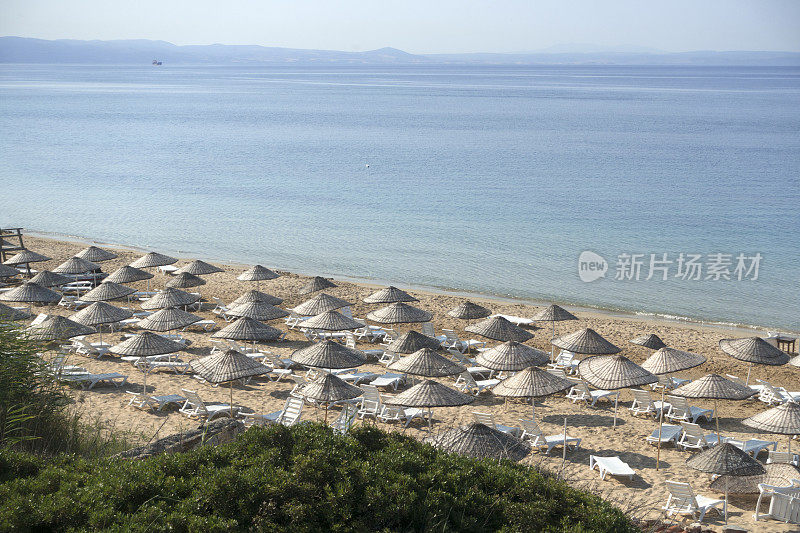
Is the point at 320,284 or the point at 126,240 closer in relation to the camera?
A: the point at 320,284

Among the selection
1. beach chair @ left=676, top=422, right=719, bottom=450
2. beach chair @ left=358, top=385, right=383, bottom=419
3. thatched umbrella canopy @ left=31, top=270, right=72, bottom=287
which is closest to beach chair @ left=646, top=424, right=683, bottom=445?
beach chair @ left=676, top=422, right=719, bottom=450

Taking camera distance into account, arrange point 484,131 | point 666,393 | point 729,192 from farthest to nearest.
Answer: point 484,131, point 729,192, point 666,393

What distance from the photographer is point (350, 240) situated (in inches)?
1415

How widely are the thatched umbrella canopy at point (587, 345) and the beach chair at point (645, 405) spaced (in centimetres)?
117

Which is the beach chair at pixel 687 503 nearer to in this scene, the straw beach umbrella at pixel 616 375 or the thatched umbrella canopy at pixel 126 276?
the straw beach umbrella at pixel 616 375

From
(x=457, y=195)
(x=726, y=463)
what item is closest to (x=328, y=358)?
(x=726, y=463)

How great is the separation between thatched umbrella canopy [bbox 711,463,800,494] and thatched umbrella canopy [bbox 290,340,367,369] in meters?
6.86

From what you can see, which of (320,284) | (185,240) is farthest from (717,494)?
(185,240)

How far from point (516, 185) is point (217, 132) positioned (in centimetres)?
4829

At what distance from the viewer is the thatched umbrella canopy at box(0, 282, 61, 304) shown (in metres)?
18.0

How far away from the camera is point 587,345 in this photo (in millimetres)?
15891

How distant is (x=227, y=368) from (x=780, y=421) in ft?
31.2

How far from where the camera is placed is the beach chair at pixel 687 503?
33.6ft

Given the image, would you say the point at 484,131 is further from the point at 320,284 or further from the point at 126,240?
the point at 320,284
